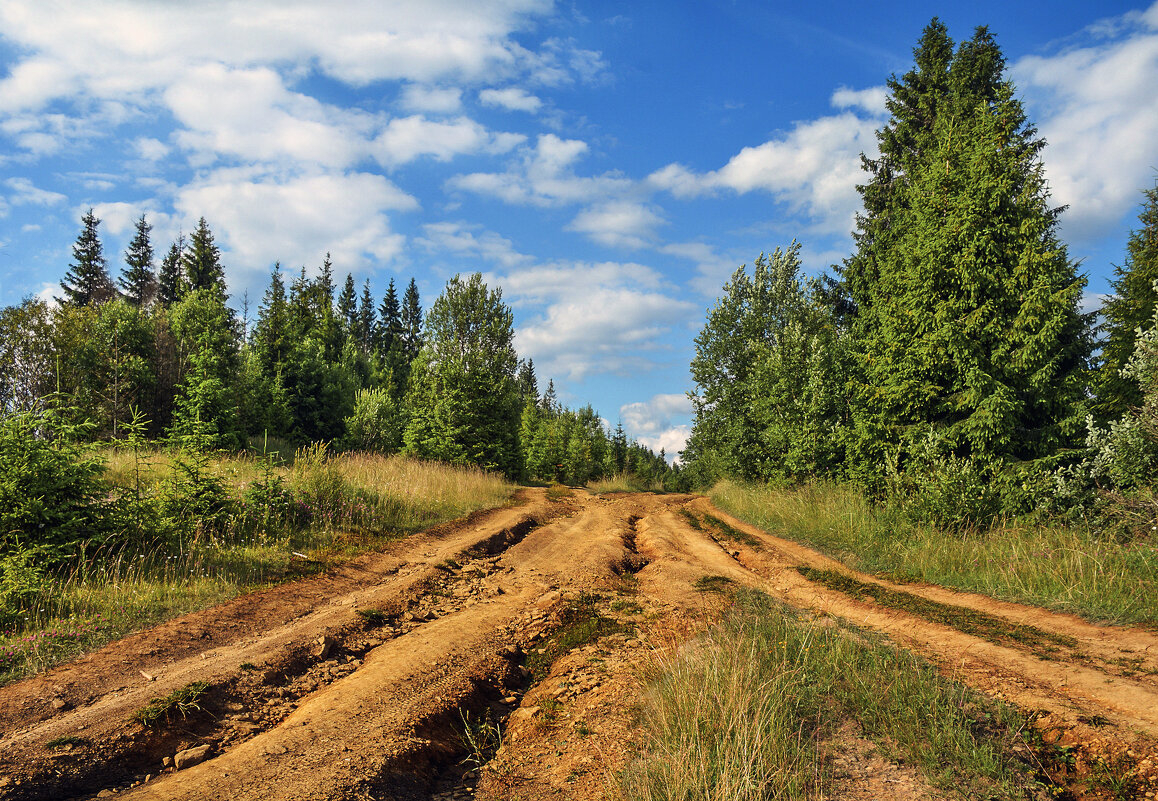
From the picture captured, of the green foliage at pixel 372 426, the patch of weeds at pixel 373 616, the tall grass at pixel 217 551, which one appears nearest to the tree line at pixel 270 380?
the green foliage at pixel 372 426

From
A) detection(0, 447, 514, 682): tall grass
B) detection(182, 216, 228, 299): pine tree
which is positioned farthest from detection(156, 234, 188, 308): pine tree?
detection(0, 447, 514, 682): tall grass

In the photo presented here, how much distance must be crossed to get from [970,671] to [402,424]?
2820 centimetres

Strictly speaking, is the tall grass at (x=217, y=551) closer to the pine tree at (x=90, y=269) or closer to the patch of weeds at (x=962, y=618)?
the patch of weeds at (x=962, y=618)

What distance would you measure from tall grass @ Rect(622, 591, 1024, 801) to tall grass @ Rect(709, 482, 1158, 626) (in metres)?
4.21

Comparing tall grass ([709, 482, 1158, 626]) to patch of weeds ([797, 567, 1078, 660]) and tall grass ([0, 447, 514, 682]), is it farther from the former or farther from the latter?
tall grass ([0, 447, 514, 682])

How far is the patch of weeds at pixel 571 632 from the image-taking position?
19.7 ft

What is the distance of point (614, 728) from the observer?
431 centimetres

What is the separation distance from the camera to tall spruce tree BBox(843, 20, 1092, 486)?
37.7ft

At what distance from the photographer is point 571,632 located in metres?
6.69

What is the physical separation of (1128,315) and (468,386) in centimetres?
2483

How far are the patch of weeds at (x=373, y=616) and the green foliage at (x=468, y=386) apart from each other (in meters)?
17.6

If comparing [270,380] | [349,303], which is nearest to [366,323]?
[349,303]

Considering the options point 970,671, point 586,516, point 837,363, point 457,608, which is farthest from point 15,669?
point 837,363

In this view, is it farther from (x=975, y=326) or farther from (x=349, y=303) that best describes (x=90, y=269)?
(x=975, y=326)
